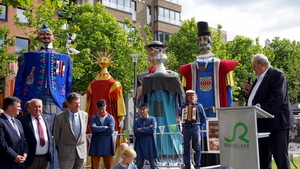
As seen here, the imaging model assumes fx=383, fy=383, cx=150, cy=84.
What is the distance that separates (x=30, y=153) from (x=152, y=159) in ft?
8.72

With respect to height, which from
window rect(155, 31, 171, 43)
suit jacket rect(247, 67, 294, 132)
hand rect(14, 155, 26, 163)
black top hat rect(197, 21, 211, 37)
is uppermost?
window rect(155, 31, 171, 43)

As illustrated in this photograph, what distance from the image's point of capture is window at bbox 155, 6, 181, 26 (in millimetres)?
38125

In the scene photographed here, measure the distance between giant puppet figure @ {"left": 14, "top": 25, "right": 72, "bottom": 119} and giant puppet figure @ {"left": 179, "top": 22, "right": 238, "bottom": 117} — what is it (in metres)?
3.19

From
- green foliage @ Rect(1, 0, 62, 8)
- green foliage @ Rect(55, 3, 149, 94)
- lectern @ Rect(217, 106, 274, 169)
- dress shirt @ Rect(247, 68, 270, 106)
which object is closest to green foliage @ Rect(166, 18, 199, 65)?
green foliage @ Rect(55, 3, 149, 94)

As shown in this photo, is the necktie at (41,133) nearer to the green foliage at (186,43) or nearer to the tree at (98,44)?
the tree at (98,44)

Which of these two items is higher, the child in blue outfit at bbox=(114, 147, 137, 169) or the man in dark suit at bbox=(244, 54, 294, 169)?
the man in dark suit at bbox=(244, 54, 294, 169)

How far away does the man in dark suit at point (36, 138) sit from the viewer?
233 inches

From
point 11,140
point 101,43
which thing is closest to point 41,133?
point 11,140

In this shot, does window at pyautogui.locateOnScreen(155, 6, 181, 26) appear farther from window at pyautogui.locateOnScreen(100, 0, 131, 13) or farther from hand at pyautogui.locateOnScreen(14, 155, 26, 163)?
hand at pyautogui.locateOnScreen(14, 155, 26, 163)

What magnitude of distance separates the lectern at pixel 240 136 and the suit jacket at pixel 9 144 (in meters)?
2.90

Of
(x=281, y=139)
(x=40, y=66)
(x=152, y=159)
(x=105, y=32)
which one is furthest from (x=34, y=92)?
(x=105, y=32)

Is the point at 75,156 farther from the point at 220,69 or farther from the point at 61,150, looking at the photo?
the point at 220,69

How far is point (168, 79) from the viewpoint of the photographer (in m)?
8.94

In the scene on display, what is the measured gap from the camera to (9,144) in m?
5.52
